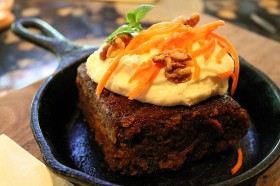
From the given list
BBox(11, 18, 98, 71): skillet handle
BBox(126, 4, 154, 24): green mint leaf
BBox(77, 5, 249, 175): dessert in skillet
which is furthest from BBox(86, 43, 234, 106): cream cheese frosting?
BBox(11, 18, 98, 71): skillet handle

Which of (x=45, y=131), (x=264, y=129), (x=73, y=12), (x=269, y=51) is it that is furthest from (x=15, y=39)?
(x=264, y=129)

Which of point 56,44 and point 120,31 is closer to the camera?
point 120,31

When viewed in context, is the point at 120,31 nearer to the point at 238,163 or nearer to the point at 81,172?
the point at 81,172

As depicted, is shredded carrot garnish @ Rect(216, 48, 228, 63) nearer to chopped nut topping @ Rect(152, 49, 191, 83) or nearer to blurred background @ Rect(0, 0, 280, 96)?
chopped nut topping @ Rect(152, 49, 191, 83)

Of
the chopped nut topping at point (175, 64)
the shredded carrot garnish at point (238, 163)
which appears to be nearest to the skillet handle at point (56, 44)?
the chopped nut topping at point (175, 64)

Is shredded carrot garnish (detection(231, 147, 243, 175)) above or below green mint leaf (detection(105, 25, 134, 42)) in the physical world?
below

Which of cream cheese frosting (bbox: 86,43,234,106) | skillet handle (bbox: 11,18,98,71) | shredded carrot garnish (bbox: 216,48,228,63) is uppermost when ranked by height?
shredded carrot garnish (bbox: 216,48,228,63)

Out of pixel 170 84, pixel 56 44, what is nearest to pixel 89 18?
pixel 56 44

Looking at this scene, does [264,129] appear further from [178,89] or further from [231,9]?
[231,9]
